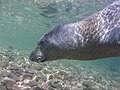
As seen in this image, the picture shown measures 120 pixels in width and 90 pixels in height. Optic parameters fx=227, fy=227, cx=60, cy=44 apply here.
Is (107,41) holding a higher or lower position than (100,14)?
lower

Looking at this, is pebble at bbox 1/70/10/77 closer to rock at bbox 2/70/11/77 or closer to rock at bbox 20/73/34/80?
rock at bbox 2/70/11/77

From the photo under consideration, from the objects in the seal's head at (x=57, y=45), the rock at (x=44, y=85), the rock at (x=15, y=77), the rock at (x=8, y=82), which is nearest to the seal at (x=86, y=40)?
the seal's head at (x=57, y=45)

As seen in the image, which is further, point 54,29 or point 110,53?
point 54,29

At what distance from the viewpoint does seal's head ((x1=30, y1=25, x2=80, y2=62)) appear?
5.20 meters

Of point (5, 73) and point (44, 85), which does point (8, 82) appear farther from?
point (44, 85)

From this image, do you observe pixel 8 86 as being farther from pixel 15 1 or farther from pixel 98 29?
pixel 15 1

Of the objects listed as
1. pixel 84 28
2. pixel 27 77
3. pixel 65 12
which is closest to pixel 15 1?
pixel 65 12

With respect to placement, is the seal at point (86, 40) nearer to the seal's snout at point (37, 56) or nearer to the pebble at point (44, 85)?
the seal's snout at point (37, 56)

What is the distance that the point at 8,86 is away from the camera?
20.0 feet

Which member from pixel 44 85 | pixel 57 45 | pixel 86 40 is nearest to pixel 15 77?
pixel 44 85

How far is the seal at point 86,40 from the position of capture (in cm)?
497

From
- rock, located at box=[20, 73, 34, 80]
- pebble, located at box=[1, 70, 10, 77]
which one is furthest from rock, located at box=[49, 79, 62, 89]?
pebble, located at box=[1, 70, 10, 77]

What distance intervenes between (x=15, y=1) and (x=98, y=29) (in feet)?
71.0

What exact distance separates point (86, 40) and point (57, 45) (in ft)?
2.22
